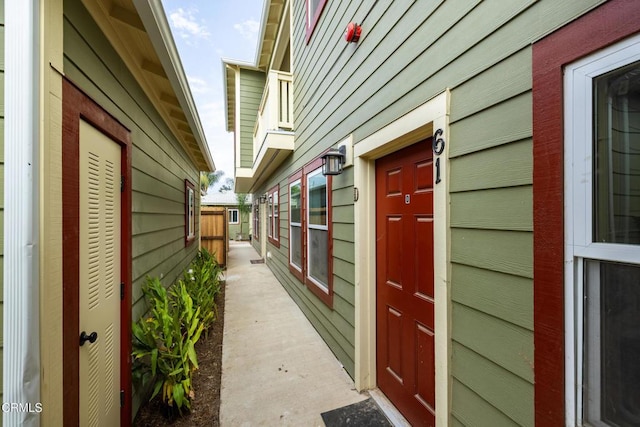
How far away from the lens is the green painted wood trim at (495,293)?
1054 millimetres

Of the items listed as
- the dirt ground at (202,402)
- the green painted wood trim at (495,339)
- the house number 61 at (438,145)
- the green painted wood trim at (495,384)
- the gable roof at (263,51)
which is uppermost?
the gable roof at (263,51)

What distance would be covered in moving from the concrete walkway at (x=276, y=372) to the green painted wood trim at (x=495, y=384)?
1.30 meters

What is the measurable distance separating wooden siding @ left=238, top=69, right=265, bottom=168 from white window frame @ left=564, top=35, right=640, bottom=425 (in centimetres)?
779

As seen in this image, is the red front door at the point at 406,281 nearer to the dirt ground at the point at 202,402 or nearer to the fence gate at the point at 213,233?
the dirt ground at the point at 202,402

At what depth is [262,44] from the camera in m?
6.70

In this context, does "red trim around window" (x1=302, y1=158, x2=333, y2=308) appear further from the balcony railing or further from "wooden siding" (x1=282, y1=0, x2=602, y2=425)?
"wooden siding" (x1=282, y1=0, x2=602, y2=425)

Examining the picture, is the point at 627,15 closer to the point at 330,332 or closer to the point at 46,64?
the point at 46,64

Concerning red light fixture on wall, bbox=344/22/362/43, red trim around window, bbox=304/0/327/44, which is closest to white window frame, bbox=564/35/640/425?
red light fixture on wall, bbox=344/22/362/43

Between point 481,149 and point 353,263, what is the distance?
1.57 meters

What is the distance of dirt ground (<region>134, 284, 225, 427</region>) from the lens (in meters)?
2.08

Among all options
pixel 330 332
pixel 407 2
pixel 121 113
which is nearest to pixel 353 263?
pixel 330 332

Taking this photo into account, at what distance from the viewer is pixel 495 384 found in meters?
1.18

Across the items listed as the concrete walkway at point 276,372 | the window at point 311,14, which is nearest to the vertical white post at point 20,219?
the concrete walkway at point 276,372

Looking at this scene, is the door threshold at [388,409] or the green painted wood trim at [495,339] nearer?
the green painted wood trim at [495,339]
